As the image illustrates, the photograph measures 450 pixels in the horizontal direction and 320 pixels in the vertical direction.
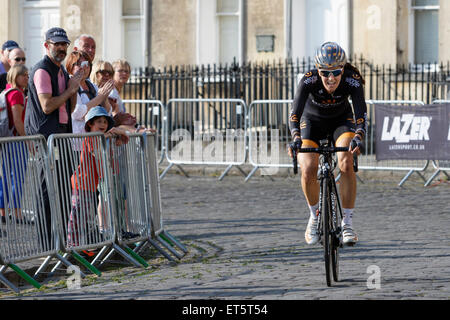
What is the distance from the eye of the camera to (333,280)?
331 inches

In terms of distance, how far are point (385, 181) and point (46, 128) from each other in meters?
9.05

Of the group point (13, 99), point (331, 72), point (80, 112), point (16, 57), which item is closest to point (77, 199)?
point (80, 112)

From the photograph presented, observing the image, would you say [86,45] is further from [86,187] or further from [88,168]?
[86,187]

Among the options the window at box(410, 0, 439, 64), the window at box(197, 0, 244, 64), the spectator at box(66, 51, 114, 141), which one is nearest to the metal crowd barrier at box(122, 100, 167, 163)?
the window at box(197, 0, 244, 64)

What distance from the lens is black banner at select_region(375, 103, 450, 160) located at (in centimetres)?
1672

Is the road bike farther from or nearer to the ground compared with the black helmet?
nearer to the ground

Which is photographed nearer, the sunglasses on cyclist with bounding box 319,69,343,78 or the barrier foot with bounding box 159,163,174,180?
the sunglasses on cyclist with bounding box 319,69,343,78

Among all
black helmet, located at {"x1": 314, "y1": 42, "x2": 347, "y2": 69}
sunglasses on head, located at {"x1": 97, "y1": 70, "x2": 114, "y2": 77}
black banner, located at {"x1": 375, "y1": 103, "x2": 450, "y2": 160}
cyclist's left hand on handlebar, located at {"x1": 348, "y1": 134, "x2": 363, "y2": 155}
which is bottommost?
black banner, located at {"x1": 375, "y1": 103, "x2": 450, "y2": 160}

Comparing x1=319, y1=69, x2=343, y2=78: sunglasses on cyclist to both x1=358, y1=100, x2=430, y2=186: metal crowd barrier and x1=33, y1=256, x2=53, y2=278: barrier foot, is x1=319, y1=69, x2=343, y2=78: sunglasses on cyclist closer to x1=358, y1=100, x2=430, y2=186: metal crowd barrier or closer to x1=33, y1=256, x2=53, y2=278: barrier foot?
x1=33, y1=256, x2=53, y2=278: barrier foot

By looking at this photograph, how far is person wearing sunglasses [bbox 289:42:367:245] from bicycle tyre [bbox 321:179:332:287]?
0.43 metres

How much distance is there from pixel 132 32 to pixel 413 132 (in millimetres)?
10189

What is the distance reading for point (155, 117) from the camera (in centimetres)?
2036

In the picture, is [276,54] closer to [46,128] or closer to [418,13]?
[418,13]
